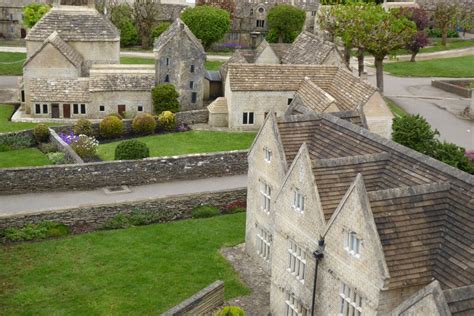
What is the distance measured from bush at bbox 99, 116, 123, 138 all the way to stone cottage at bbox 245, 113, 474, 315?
25.3m

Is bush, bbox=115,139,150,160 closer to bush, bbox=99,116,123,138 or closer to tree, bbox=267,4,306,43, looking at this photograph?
bush, bbox=99,116,123,138

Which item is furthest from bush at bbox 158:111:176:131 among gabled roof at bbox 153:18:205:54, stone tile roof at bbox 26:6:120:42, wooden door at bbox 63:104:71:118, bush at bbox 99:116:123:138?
stone tile roof at bbox 26:6:120:42

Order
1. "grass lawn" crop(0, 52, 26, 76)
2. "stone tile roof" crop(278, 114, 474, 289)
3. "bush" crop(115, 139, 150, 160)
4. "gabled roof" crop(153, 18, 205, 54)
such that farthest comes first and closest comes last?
"grass lawn" crop(0, 52, 26, 76) → "gabled roof" crop(153, 18, 205, 54) → "bush" crop(115, 139, 150, 160) → "stone tile roof" crop(278, 114, 474, 289)

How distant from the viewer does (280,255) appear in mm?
31188

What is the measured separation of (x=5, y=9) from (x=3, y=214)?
7340cm

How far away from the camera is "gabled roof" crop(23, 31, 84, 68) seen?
64.1 meters

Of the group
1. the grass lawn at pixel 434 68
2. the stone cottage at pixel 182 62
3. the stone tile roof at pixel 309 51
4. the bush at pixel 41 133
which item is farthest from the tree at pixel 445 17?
the bush at pixel 41 133

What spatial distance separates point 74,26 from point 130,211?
33.5 metres

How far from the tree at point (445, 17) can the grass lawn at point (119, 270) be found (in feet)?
249

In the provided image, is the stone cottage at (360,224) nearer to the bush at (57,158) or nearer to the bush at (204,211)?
the bush at (204,211)

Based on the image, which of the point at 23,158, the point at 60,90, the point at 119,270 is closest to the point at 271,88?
the point at 60,90

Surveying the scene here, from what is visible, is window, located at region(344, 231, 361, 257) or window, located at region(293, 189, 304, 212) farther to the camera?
window, located at region(293, 189, 304, 212)

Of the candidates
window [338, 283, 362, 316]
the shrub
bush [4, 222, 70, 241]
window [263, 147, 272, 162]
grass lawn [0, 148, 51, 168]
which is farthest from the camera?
the shrub

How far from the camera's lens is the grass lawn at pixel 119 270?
32500mm
